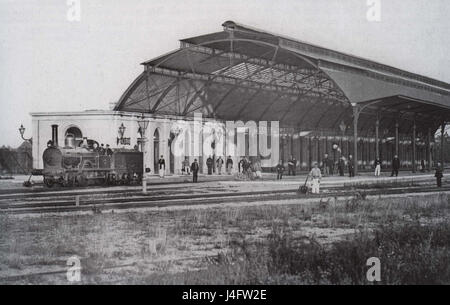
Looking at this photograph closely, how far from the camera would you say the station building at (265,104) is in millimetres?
29359

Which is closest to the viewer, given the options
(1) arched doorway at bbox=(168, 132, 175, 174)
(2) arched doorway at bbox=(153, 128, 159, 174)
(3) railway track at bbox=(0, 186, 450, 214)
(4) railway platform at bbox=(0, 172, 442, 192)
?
(3) railway track at bbox=(0, 186, 450, 214)

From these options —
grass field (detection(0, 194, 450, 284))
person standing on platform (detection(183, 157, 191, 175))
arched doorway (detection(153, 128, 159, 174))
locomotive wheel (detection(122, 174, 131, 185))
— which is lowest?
grass field (detection(0, 194, 450, 284))

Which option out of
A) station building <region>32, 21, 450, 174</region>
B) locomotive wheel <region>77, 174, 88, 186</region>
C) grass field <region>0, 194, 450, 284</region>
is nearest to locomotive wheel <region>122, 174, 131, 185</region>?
locomotive wheel <region>77, 174, 88, 186</region>

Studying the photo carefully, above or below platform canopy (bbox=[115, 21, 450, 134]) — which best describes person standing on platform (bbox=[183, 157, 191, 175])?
below

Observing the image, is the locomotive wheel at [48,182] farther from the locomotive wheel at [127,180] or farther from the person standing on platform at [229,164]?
the person standing on platform at [229,164]

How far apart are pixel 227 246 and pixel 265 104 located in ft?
117

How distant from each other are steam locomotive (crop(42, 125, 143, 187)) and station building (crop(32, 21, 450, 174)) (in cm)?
193

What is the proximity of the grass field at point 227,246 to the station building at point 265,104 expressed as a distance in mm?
12832

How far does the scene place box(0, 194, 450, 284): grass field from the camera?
787 centimetres

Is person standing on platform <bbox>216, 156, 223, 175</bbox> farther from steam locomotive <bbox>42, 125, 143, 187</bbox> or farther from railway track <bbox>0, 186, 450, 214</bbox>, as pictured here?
railway track <bbox>0, 186, 450, 214</bbox>

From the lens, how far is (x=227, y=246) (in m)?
10.2

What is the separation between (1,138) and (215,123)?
99.9 ft

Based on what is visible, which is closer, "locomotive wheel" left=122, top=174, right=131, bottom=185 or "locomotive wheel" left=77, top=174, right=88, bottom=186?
"locomotive wheel" left=77, top=174, right=88, bottom=186

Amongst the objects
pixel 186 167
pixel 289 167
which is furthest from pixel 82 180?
pixel 289 167
